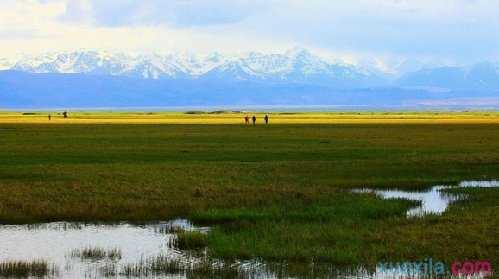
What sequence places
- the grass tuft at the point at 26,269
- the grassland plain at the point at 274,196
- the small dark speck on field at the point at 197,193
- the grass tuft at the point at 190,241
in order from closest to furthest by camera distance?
the grass tuft at the point at 26,269
the grassland plain at the point at 274,196
the grass tuft at the point at 190,241
the small dark speck on field at the point at 197,193

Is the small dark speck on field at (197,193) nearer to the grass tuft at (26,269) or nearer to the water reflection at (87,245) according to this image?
the water reflection at (87,245)

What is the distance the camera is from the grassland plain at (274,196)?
63.2 ft

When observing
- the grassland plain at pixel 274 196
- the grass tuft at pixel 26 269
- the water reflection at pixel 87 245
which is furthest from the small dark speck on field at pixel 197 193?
the grass tuft at pixel 26 269

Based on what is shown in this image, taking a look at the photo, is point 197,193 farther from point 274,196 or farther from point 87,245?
point 87,245

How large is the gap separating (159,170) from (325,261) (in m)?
21.4

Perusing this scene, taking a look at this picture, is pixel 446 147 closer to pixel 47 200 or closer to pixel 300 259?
pixel 47 200

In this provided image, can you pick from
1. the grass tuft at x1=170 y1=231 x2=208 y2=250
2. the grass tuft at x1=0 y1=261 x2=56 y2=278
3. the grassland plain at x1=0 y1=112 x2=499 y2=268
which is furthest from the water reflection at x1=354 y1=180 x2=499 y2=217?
the grass tuft at x1=0 y1=261 x2=56 y2=278

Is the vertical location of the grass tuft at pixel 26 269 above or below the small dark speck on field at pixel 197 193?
below

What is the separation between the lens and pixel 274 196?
28422 millimetres

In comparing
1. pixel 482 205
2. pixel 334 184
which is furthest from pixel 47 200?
pixel 482 205

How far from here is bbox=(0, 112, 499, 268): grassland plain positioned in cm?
1927

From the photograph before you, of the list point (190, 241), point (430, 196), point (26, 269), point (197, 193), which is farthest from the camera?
point (430, 196)

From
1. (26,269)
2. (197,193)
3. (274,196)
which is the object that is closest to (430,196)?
(274,196)

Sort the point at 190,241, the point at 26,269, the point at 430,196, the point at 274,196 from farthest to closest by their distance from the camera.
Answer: the point at 430,196
the point at 274,196
the point at 190,241
the point at 26,269
